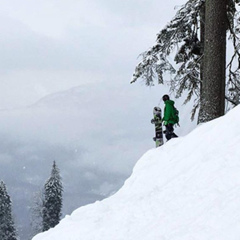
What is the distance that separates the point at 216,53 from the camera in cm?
1009

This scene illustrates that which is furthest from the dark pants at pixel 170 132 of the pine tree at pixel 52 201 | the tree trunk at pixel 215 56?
the pine tree at pixel 52 201

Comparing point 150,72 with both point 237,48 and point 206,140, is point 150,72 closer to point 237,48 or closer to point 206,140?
point 237,48

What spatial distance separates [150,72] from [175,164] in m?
4.44

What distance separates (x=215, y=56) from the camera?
33.1 ft

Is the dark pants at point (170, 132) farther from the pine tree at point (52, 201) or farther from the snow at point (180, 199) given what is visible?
the pine tree at point (52, 201)

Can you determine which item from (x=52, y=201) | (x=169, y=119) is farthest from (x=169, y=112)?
(x=52, y=201)

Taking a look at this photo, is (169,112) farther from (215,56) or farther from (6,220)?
(6,220)

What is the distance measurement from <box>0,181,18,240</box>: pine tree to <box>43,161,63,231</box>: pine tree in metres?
4.22

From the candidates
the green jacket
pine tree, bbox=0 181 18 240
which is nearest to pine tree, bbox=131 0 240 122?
the green jacket

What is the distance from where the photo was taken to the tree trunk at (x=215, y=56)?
33.1 ft

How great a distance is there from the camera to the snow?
568 cm

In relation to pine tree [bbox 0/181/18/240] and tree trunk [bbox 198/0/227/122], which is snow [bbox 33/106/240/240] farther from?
pine tree [bbox 0/181/18/240]

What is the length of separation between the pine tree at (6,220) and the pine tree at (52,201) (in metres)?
4.22

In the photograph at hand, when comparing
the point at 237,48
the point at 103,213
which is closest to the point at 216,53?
the point at 237,48
